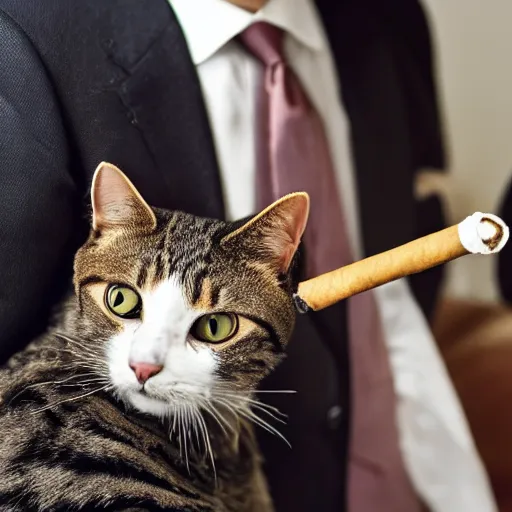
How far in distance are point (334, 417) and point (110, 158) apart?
0.31m

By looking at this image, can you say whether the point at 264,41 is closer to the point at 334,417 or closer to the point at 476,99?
the point at 334,417

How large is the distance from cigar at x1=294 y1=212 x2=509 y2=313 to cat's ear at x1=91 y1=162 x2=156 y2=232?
96 mm

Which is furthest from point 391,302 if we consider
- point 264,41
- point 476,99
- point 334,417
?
point 476,99

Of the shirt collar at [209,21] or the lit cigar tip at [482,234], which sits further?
the shirt collar at [209,21]

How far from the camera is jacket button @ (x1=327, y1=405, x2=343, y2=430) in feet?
1.90

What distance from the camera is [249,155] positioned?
52 centimetres

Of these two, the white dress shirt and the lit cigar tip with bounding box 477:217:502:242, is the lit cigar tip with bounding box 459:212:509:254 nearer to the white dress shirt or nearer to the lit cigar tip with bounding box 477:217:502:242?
the lit cigar tip with bounding box 477:217:502:242

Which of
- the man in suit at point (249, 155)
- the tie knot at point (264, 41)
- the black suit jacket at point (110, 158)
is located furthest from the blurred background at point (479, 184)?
the tie knot at point (264, 41)

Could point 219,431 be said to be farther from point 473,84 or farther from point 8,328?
point 473,84

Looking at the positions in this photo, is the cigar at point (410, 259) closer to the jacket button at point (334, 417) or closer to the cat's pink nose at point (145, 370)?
the cat's pink nose at point (145, 370)

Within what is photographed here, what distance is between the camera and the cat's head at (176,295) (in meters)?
0.36

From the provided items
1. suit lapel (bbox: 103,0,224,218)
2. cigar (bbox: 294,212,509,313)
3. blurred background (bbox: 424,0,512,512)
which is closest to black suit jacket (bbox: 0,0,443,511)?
suit lapel (bbox: 103,0,224,218)

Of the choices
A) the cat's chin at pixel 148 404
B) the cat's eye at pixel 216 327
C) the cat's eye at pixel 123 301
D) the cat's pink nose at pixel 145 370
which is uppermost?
the cat's eye at pixel 123 301

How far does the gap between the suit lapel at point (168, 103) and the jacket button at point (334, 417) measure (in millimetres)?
219
